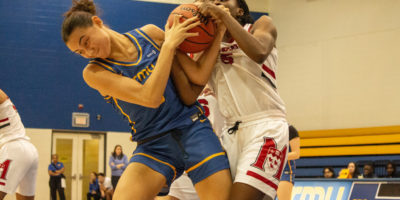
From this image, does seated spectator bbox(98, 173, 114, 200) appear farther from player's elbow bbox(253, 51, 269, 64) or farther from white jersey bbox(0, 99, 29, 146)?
player's elbow bbox(253, 51, 269, 64)

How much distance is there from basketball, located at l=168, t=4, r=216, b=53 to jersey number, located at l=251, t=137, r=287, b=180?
0.75 metres

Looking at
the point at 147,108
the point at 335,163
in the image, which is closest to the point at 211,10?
the point at 147,108

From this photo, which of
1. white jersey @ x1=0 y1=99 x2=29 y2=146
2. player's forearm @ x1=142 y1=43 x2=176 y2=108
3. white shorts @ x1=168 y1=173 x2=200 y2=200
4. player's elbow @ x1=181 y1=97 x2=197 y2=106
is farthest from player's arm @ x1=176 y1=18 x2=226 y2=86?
white jersey @ x1=0 y1=99 x2=29 y2=146

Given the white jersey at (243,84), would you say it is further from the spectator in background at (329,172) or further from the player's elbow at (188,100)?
the spectator in background at (329,172)

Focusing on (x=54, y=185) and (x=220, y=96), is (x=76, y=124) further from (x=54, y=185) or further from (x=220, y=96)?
(x=220, y=96)

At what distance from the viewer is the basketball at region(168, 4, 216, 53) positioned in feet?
10.8

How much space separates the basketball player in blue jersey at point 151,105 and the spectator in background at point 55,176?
11911 millimetres

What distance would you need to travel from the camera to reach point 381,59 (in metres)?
15.7

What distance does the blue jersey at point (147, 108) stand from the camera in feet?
10.7

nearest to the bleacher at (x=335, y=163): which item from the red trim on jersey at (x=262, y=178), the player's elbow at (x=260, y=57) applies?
the red trim on jersey at (x=262, y=178)

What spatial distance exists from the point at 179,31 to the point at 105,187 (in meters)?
12.3

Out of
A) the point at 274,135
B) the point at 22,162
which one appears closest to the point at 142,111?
the point at 274,135

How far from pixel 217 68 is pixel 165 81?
60cm

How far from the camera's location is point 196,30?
3266 mm
